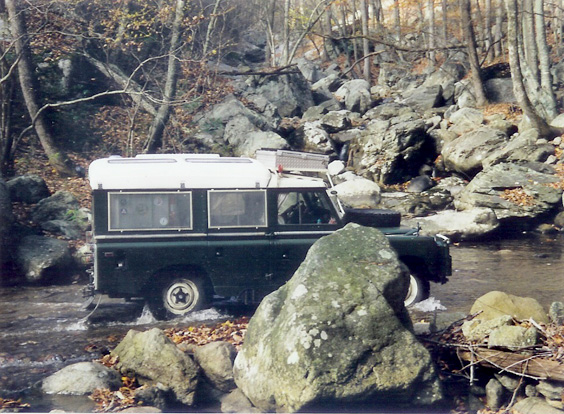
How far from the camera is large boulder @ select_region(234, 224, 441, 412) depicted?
5.64 meters

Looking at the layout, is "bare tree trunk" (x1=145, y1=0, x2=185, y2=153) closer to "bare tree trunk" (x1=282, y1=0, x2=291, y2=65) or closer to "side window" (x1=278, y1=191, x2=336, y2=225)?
"bare tree trunk" (x1=282, y1=0, x2=291, y2=65)

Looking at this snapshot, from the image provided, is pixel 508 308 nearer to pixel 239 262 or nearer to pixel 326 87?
pixel 239 262

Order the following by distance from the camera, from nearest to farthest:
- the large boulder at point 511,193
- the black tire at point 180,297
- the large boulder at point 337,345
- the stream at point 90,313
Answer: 1. the large boulder at point 337,345
2. the stream at point 90,313
3. the black tire at point 180,297
4. the large boulder at point 511,193

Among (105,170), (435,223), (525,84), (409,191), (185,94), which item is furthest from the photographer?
(525,84)

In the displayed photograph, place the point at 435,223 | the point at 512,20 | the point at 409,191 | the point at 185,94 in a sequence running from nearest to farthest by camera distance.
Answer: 1. the point at 435,223
2. the point at 185,94
3. the point at 409,191
4. the point at 512,20

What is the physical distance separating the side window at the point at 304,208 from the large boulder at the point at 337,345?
2.26 metres

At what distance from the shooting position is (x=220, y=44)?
54.3 feet

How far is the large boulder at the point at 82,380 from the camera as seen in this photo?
20.7 ft

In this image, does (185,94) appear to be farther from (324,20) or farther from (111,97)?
(324,20)

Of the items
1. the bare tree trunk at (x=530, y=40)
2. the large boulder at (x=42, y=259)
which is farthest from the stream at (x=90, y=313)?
the bare tree trunk at (x=530, y=40)

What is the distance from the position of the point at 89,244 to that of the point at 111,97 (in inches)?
314

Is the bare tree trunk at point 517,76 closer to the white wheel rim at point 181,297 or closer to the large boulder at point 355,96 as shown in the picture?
the large boulder at point 355,96

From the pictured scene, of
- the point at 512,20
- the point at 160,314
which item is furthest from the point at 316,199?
the point at 512,20

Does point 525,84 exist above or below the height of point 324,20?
below
